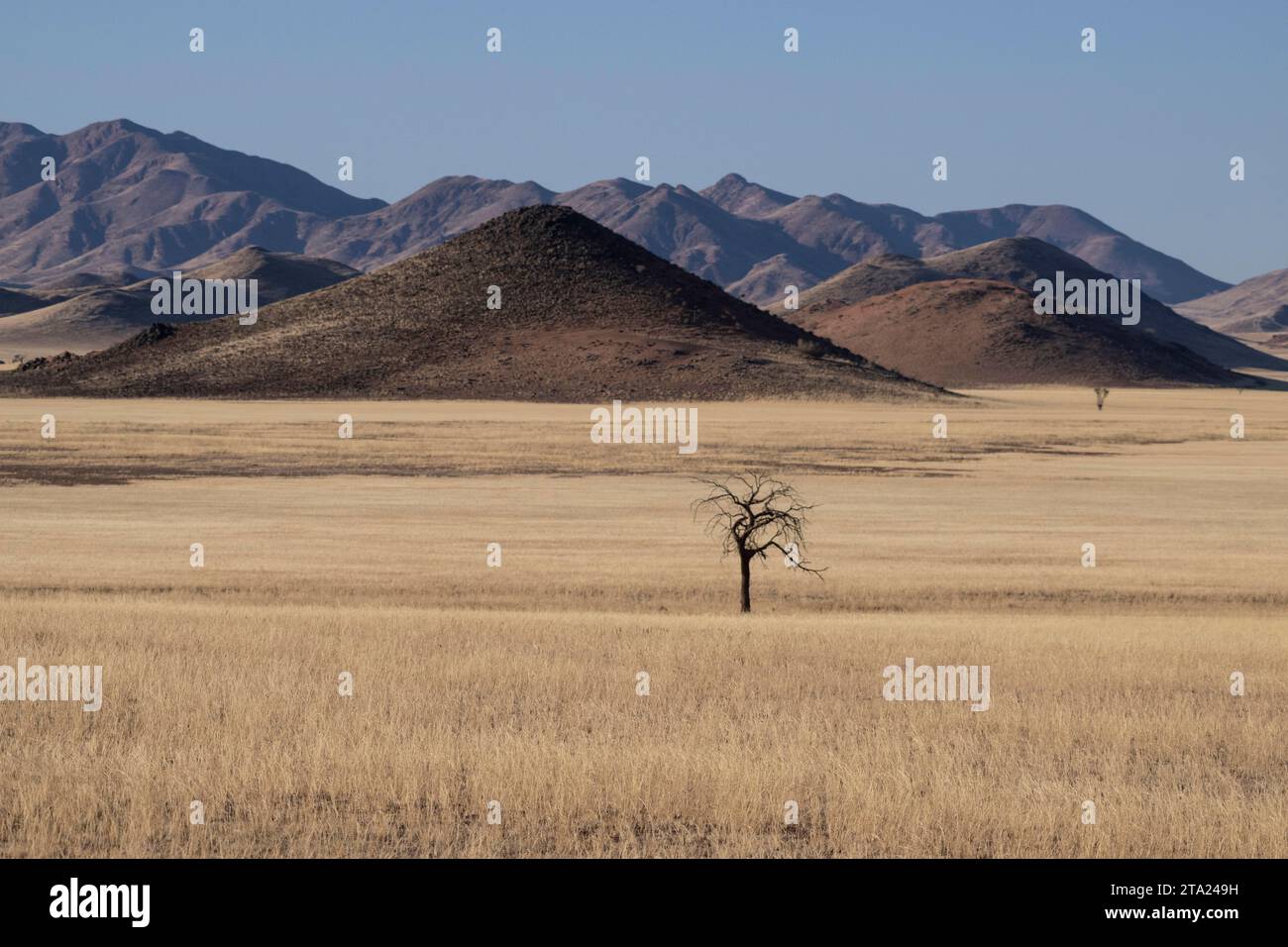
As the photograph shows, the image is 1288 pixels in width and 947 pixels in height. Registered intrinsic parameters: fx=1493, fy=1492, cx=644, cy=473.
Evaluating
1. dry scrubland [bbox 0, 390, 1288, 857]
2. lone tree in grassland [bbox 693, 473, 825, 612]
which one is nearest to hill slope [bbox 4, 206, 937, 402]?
lone tree in grassland [bbox 693, 473, 825, 612]

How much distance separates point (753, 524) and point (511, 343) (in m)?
131

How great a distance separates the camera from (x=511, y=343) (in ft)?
527

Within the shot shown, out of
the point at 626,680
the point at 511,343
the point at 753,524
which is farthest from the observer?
the point at 511,343

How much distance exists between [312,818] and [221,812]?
0.69 meters

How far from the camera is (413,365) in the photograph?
153 meters

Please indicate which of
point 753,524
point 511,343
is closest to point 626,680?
point 753,524

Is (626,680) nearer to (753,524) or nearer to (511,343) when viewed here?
(753,524)

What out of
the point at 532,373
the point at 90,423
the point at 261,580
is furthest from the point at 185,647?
the point at 532,373

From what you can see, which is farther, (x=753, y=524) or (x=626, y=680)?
(x=753, y=524)

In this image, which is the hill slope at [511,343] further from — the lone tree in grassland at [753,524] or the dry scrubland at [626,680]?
the dry scrubland at [626,680]

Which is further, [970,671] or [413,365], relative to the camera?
[413,365]

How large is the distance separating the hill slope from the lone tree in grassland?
267 feet

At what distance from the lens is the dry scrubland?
1084 centimetres

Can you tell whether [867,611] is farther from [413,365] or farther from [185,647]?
[413,365]
